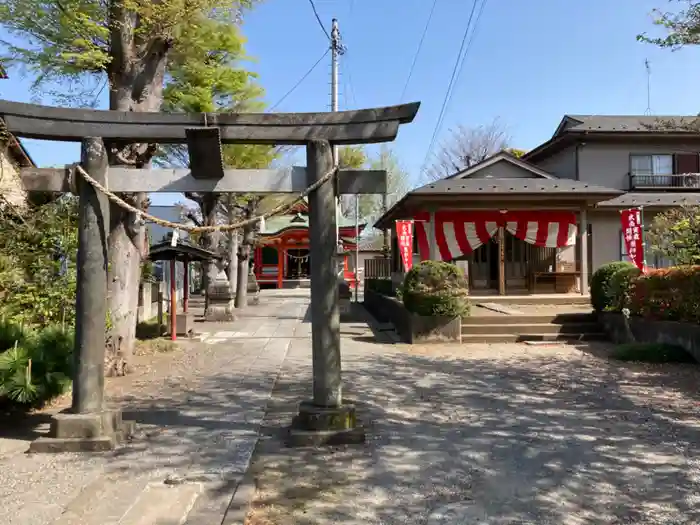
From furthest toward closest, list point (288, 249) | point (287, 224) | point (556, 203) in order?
point (288, 249), point (287, 224), point (556, 203)

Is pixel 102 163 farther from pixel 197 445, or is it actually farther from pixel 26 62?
pixel 26 62

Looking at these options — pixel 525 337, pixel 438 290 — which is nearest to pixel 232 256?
pixel 438 290

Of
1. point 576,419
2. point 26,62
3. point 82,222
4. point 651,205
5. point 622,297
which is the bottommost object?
point 576,419

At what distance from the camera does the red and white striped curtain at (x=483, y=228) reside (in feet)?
58.3

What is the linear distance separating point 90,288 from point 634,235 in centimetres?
1431

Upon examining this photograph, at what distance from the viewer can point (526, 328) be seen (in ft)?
42.8

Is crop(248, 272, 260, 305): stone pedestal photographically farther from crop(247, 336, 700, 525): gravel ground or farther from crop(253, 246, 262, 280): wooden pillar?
crop(247, 336, 700, 525): gravel ground

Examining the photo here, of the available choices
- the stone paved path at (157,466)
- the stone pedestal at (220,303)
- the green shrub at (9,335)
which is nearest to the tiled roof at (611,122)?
the stone pedestal at (220,303)

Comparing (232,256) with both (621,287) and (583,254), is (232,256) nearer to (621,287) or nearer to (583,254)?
(583,254)

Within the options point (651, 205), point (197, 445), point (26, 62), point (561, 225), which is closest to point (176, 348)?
point (26, 62)

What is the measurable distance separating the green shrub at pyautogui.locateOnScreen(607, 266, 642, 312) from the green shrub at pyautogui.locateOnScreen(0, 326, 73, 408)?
35.1 feet

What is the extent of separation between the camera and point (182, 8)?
Answer: 8.79 meters

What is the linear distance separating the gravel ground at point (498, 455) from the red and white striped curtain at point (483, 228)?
910 cm

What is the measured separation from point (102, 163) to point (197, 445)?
9.38 feet
